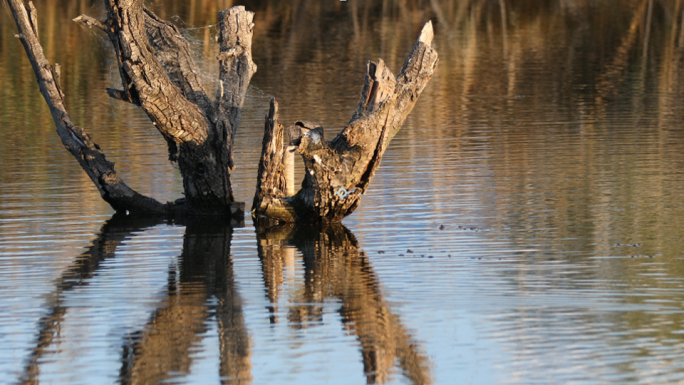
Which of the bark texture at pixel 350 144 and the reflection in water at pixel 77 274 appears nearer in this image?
the reflection in water at pixel 77 274

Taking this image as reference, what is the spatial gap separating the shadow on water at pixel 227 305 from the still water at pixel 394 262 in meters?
0.02

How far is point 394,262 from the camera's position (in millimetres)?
9484

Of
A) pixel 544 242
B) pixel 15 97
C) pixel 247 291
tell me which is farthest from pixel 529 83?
pixel 247 291

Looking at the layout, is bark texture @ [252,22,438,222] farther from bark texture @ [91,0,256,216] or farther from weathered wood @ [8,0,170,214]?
weathered wood @ [8,0,170,214]

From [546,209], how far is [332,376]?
5958 millimetres

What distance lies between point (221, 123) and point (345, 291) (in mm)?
4019

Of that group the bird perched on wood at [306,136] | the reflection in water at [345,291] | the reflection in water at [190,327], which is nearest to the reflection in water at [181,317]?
the reflection in water at [190,327]

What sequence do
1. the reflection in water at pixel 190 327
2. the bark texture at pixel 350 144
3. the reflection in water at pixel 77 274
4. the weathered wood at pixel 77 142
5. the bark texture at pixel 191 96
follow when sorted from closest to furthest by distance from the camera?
1. the reflection in water at pixel 190 327
2. the reflection in water at pixel 77 274
3. the bark texture at pixel 191 96
4. the bark texture at pixel 350 144
5. the weathered wood at pixel 77 142

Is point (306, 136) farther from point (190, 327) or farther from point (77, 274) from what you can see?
point (190, 327)

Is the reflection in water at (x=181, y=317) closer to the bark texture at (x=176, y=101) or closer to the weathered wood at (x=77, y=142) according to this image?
the bark texture at (x=176, y=101)

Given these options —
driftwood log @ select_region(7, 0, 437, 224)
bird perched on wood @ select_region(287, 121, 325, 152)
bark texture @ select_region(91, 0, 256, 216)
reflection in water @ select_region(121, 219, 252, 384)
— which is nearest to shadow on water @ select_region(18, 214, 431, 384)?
reflection in water @ select_region(121, 219, 252, 384)

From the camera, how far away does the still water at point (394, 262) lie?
22.2 feet

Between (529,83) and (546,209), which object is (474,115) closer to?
(529,83)

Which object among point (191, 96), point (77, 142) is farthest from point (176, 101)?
point (77, 142)
